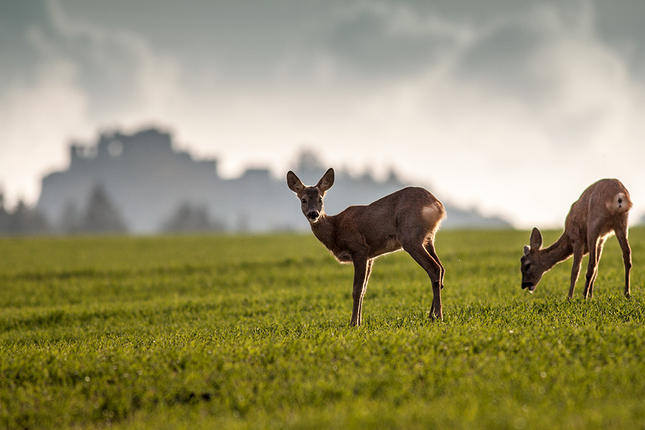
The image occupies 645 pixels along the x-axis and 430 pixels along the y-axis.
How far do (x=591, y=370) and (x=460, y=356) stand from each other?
1577mm

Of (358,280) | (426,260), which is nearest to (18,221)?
(358,280)

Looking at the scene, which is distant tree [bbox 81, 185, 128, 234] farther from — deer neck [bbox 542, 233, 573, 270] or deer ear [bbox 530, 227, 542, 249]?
deer neck [bbox 542, 233, 573, 270]

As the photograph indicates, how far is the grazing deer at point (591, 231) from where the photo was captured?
33.3ft

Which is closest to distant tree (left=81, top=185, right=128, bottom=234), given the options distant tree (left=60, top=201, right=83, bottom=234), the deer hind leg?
distant tree (left=60, top=201, right=83, bottom=234)

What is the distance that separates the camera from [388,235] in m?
9.14

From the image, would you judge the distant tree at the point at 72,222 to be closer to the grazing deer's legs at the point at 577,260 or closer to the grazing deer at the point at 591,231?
the grazing deer at the point at 591,231

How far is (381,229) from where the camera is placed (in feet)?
Result: 30.0

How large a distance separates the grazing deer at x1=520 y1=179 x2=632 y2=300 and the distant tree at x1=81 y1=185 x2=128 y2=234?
384 feet

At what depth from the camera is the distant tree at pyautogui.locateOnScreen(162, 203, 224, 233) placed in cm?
12231

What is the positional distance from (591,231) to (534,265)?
2068 mm

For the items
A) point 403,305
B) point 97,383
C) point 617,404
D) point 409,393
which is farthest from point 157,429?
point 403,305

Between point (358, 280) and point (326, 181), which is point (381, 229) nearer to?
point (358, 280)

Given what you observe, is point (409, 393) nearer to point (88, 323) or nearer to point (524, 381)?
point (524, 381)

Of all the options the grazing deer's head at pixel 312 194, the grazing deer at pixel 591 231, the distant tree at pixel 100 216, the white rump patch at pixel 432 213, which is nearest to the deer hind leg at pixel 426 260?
the white rump patch at pixel 432 213
